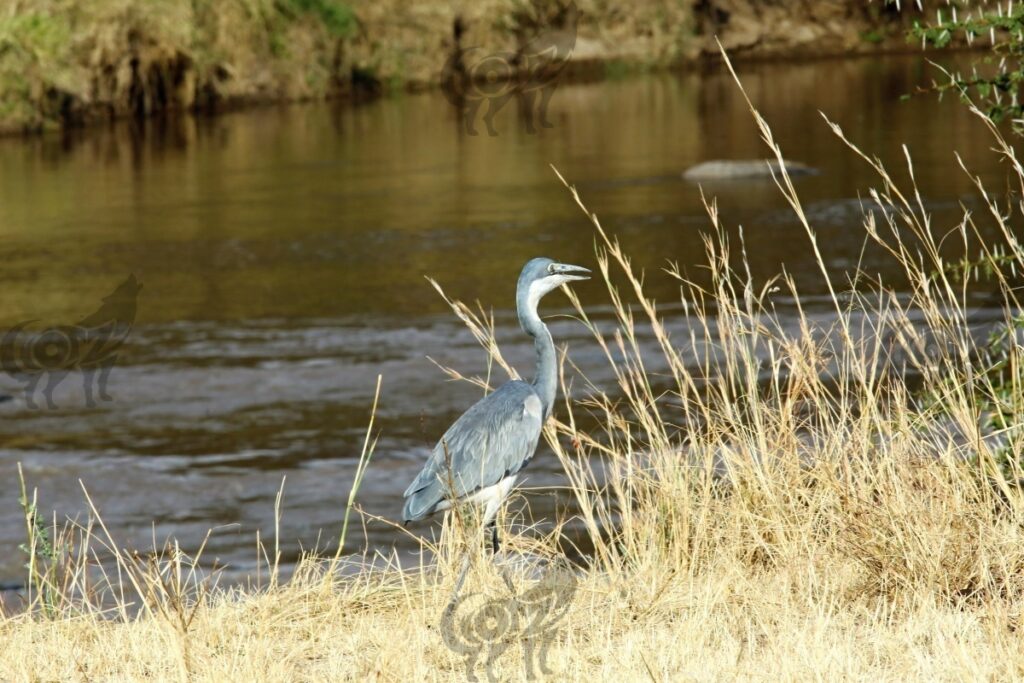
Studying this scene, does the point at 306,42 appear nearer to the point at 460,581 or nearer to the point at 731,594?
the point at 731,594

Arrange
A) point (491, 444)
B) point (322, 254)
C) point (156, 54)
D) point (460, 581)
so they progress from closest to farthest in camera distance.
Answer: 1. point (460, 581)
2. point (491, 444)
3. point (322, 254)
4. point (156, 54)

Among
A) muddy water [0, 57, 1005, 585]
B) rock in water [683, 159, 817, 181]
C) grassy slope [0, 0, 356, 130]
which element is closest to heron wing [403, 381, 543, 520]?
muddy water [0, 57, 1005, 585]

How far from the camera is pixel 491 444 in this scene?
4.07 metres

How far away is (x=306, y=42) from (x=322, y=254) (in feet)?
54.2

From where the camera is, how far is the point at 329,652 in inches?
158

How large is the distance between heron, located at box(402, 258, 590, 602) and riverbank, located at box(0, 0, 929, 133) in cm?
2138

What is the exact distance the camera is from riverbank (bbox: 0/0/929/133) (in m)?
24.9

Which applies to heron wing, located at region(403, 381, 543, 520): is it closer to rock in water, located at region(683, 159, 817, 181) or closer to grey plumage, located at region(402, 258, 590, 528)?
grey plumage, located at region(402, 258, 590, 528)

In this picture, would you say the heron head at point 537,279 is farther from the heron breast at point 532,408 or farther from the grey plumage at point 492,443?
the heron breast at point 532,408

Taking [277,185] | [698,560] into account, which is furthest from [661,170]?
[698,560]

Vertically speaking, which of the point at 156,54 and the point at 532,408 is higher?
the point at 532,408

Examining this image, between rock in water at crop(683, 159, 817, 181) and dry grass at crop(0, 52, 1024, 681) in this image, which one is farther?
rock in water at crop(683, 159, 817, 181)

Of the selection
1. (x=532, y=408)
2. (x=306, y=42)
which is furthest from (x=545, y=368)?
(x=306, y=42)

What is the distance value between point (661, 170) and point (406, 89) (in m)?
14.7
